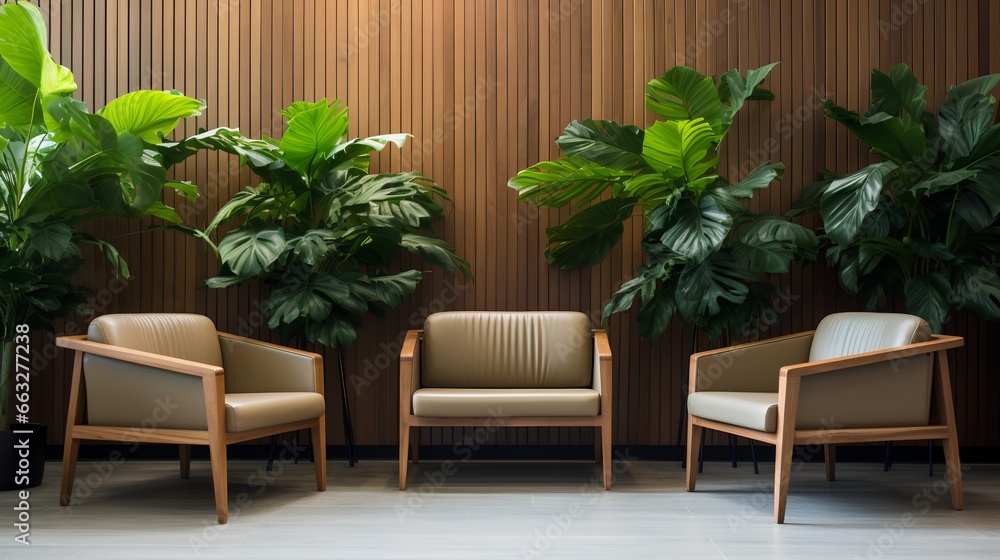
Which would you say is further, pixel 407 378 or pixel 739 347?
pixel 739 347

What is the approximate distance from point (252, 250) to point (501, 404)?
4.63 ft

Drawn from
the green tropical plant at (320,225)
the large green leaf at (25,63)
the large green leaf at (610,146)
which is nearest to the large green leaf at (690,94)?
the large green leaf at (610,146)

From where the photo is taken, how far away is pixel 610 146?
402cm

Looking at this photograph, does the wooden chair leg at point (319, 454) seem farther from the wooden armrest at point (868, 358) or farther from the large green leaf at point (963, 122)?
the large green leaf at point (963, 122)

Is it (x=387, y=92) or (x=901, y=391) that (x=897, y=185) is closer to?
(x=901, y=391)

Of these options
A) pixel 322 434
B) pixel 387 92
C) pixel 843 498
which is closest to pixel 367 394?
pixel 322 434

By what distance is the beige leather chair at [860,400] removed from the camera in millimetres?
3166

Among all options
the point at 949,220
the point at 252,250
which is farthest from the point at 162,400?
the point at 949,220

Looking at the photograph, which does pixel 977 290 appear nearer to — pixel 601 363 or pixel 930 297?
pixel 930 297

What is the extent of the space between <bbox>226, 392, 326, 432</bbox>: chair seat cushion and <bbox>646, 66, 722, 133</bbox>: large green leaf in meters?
2.41

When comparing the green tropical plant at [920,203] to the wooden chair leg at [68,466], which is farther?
the green tropical plant at [920,203]

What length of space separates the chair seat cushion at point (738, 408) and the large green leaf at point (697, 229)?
0.65 metres

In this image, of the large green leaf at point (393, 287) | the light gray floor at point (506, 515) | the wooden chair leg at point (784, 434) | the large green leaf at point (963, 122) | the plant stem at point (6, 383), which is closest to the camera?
the light gray floor at point (506, 515)

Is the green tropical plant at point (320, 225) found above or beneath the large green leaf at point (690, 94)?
beneath
